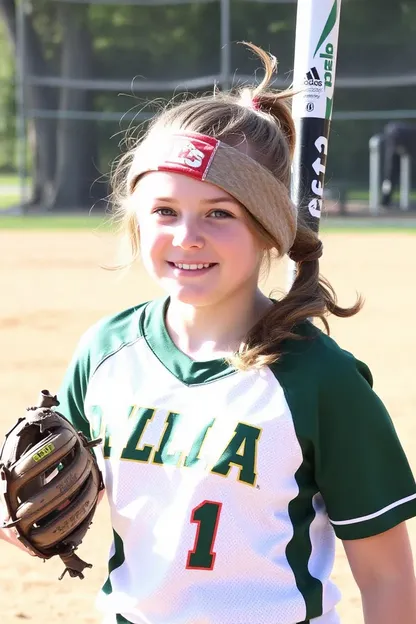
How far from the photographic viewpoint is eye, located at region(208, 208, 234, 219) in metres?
2.03

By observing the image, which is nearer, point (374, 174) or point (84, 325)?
point (84, 325)

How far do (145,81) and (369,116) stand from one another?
Result: 441 centimetres

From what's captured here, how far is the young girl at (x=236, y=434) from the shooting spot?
1.97 m

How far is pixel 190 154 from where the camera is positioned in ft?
6.64

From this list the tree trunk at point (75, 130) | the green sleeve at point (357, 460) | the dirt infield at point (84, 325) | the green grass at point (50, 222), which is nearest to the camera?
the green sleeve at point (357, 460)

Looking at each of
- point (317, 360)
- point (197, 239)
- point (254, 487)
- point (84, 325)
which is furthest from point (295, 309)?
point (84, 325)

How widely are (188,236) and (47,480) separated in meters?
0.54

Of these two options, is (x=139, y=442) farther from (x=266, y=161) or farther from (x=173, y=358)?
(x=266, y=161)

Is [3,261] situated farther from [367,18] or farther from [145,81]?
[367,18]

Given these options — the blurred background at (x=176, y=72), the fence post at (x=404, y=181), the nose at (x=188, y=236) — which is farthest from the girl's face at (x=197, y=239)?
the fence post at (x=404, y=181)

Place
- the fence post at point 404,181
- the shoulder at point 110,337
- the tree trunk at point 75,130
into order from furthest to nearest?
the fence post at point 404,181 < the tree trunk at point 75,130 < the shoulder at point 110,337

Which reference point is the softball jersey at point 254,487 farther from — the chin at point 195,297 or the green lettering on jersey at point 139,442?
the chin at point 195,297

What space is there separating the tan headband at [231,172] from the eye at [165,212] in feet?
0.24

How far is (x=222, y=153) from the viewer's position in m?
2.04
